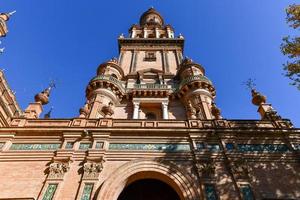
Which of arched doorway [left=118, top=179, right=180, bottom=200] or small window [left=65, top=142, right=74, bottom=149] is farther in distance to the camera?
small window [left=65, top=142, right=74, bottom=149]

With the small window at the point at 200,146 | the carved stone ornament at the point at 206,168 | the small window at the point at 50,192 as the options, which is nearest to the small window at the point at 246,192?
the carved stone ornament at the point at 206,168

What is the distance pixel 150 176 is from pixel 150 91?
9.54m

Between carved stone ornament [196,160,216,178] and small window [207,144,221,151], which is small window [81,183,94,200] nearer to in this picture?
carved stone ornament [196,160,216,178]

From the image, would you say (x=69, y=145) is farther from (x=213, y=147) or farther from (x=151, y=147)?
(x=213, y=147)

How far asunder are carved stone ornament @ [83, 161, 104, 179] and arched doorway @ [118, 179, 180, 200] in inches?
80.3

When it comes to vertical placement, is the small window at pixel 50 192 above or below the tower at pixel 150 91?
below

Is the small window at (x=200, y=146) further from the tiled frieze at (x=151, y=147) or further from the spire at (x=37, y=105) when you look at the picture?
the spire at (x=37, y=105)

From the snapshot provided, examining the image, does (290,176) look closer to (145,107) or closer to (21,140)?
(145,107)

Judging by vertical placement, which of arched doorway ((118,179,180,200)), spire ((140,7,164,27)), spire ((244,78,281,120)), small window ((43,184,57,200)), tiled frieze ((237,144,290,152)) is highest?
spire ((140,7,164,27))

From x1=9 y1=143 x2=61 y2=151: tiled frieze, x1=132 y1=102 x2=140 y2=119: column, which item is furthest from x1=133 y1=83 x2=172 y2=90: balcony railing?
x1=9 y1=143 x2=61 y2=151: tiled frieze

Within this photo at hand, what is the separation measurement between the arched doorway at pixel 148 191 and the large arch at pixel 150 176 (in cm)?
130

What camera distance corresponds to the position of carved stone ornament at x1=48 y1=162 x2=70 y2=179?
35.1ft

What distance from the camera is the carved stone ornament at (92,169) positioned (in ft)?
35.2

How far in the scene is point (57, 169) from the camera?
1097 cm
